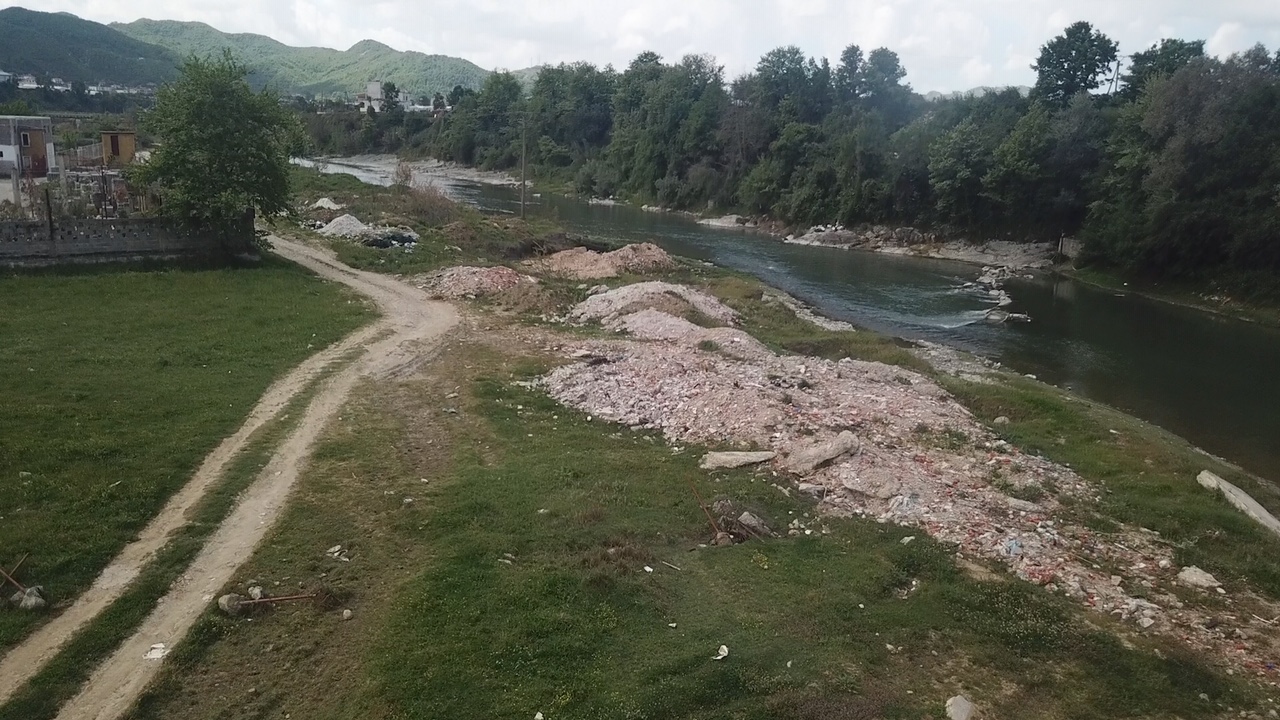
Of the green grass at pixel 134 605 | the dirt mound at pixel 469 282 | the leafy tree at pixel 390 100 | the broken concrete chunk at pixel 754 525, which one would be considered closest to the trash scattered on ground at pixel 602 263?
the dirt mound at pixel 469 282

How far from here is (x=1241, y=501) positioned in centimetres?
1641

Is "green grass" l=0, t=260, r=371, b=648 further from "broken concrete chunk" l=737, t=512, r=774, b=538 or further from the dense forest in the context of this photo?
the dense forest

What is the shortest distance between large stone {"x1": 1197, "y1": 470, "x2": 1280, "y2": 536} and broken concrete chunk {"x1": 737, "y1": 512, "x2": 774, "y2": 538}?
1047 cm

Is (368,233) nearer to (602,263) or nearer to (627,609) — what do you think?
(602,263)

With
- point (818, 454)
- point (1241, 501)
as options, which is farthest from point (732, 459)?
point (1241, 501)

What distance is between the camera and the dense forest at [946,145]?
46.4 m

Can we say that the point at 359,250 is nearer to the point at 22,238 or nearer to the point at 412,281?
the point at 412,281

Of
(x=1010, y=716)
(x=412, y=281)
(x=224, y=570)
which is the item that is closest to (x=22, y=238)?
(x=412, y=281)

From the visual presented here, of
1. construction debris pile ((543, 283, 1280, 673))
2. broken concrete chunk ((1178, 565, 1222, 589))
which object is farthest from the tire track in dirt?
broken concrete chunk ((1178, 565, 1222, 589))

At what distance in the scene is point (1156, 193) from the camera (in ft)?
161

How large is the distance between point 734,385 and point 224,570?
12.8 meters

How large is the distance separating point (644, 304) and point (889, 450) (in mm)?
14903

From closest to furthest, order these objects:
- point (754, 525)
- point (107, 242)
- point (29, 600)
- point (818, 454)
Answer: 1. point (29, 600)
2. point (754, 525)
3. point (818, 454)
4. point (107, 242)

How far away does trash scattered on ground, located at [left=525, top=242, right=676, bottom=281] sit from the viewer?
131 feet
